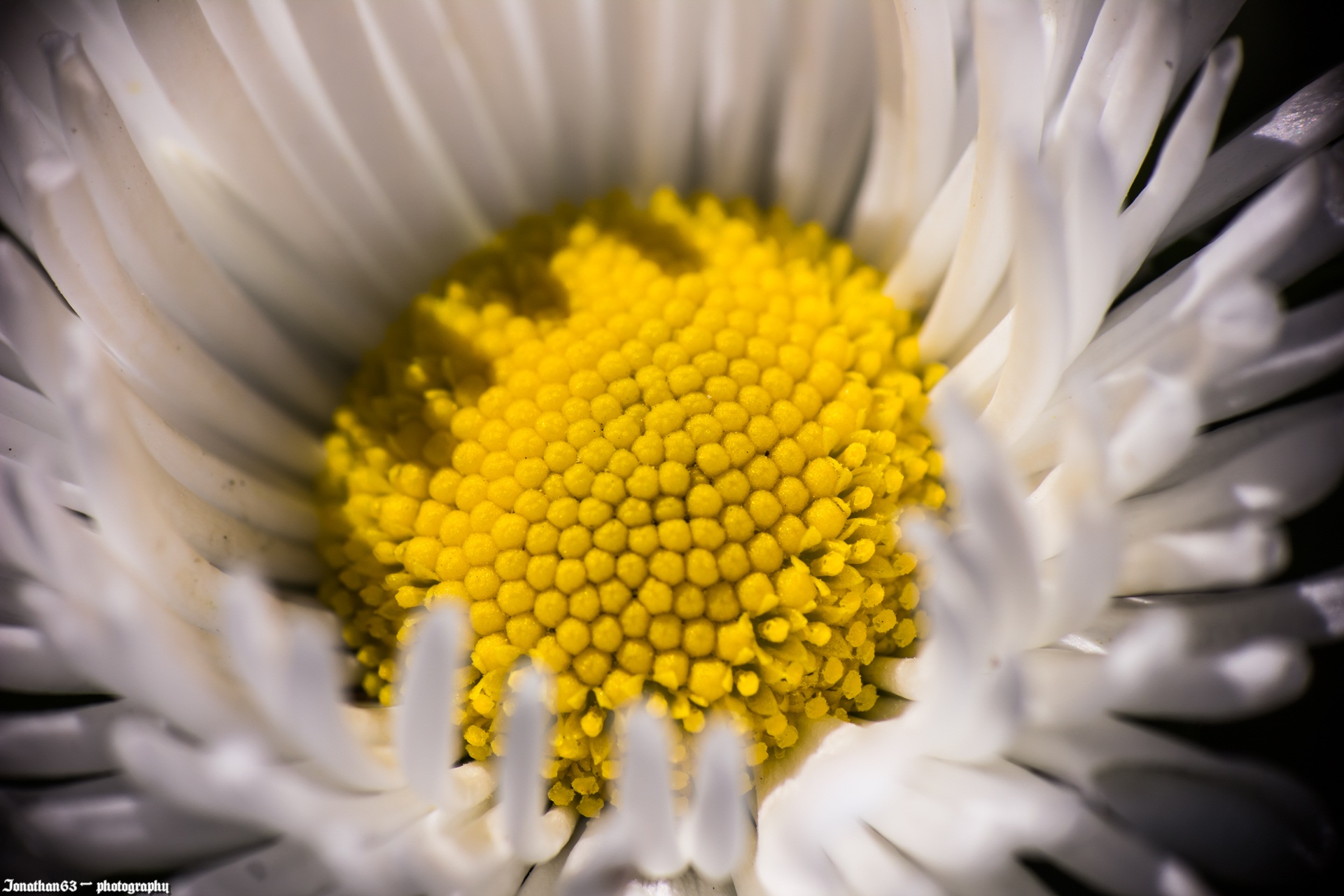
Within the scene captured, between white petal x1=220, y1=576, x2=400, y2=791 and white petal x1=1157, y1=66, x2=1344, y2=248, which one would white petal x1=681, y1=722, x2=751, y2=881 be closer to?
white petal x1=220, y1=576, x2=400, y2=791

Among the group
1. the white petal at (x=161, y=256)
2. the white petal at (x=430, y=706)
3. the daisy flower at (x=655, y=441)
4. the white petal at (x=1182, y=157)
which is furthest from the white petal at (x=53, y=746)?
the white petal at (x=1182, y=157)

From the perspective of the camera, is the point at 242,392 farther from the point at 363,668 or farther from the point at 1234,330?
the point at 1234,330

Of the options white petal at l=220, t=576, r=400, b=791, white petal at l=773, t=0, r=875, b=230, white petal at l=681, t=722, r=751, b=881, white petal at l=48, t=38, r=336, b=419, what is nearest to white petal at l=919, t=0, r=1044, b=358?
white petal at l=773, t=0, r=875, b=230

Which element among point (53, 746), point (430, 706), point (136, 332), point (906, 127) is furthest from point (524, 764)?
point (906, 127)

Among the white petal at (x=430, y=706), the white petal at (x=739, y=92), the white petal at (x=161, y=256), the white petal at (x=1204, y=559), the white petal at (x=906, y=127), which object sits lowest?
the white petal at (x=1204, y=559)

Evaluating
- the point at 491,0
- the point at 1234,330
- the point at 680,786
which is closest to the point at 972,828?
the point at 680,786

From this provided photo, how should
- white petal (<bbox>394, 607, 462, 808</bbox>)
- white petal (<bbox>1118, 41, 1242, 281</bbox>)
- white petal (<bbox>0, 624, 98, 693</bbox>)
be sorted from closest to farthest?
white petal (<bbox>394, 607, 462, 808</bbox>) < white petal (<bbox>1118, 41, 1242, 281</bbox>) < white petal (<bbox>0, 624, 98, 693</bbox>)

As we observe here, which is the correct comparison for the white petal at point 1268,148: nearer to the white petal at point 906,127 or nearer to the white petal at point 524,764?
the white petal at point 906,127
